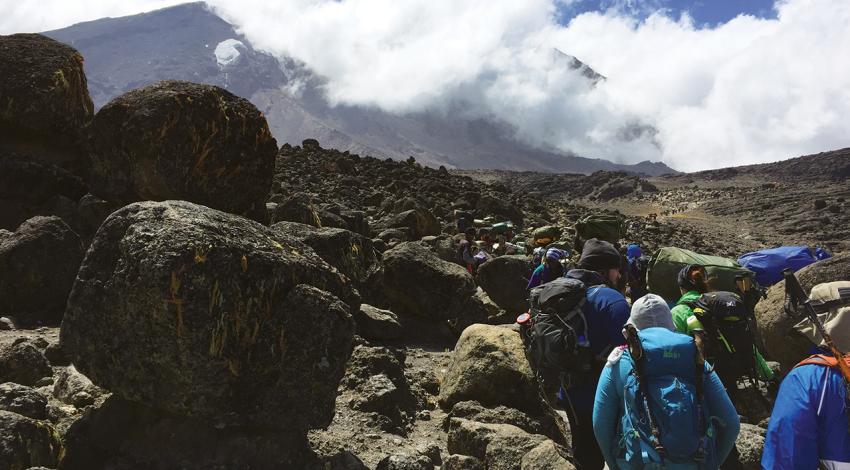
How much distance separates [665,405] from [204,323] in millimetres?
3055

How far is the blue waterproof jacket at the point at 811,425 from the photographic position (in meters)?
2.49

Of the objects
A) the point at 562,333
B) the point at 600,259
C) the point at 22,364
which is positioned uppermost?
the point at 600,259

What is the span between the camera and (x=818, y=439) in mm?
2549

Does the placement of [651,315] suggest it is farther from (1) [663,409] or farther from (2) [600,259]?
(2) [600,259]

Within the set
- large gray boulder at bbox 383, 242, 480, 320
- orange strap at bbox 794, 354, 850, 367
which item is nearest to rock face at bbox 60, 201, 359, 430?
orange strap at bbox 794, 354, 850, 367

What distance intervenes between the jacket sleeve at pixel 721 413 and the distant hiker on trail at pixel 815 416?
11.5 inches

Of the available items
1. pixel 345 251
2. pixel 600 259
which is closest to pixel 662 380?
pixel 600 259

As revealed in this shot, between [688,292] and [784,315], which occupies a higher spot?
[688,292]

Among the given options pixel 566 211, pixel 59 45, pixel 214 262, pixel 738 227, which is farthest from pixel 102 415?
pixel 738 227

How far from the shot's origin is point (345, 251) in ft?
28.3

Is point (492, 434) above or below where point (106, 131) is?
below

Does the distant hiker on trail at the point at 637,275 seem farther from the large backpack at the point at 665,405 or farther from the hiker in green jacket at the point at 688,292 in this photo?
the large backpack at the point at 665,405

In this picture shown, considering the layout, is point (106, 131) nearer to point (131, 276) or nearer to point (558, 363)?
point (131, 276)

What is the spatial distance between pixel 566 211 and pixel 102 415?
3956cm
